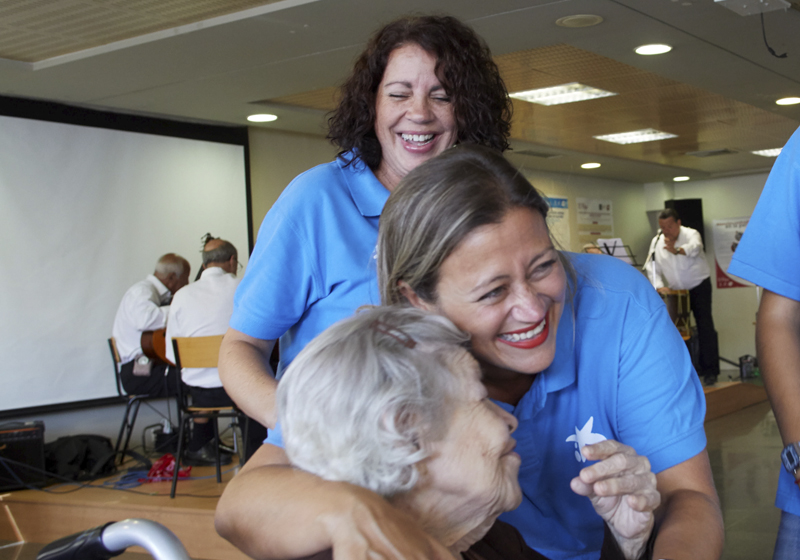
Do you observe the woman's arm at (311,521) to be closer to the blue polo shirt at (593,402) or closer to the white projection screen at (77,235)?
the blue polo shirt at (593,402)

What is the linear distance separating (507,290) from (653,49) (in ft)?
16.6

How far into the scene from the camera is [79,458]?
5.53 m

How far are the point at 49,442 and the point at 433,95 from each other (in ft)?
18.1

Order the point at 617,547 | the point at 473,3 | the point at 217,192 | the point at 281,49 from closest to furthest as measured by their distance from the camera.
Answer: the point at 617,547 < the point at 473,3 < the point at 281,49 < the point at 217,192

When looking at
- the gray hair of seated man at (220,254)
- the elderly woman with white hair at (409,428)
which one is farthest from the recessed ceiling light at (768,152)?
the elderly woman with white hair at (409,428)

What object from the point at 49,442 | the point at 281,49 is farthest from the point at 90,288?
the point at 281,49

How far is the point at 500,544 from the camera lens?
1117 mm

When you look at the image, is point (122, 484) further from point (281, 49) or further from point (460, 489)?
point (460, 489)

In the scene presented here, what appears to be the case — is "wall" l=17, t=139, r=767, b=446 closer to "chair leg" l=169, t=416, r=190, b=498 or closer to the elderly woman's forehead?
"chair leg" l=169, t=416, r=190, b=498

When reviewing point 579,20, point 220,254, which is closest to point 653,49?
point 579,20

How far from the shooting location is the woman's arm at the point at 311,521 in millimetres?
842

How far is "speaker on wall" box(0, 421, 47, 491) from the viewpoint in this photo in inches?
203

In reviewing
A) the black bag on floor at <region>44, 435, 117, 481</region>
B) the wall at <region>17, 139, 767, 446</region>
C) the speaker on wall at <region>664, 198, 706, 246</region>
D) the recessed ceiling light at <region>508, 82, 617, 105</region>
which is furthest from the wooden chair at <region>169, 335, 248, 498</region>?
the speaker on wall at <region>664, 198, 706, 246</region>

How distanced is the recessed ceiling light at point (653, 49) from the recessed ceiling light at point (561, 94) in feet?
4.08
